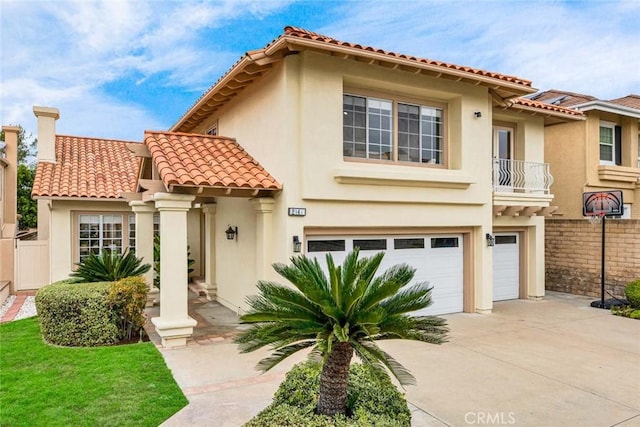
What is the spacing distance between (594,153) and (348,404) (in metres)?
16.9

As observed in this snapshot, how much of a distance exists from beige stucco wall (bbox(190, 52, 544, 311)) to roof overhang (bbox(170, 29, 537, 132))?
0.28 metres

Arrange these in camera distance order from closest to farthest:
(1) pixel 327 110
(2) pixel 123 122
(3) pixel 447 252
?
1. (1) pixel 327 110
2. (3) pixel 447 252
3. (2) pixel 123 122

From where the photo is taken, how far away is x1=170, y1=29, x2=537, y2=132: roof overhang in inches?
377

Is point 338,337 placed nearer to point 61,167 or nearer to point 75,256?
point 75,256

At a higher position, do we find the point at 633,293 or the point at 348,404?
the point at 348,404

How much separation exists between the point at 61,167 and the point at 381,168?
42.4 ft

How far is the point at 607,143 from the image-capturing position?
18250 millimetres

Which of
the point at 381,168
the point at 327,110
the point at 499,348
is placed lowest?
the point at 499,348

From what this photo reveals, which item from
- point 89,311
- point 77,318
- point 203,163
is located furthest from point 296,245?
point 77,318

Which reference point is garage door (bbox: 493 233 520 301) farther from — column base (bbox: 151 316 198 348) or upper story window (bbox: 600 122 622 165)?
column base (bbox: 151 316 198 348)

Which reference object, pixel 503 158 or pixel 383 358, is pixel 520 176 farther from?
pixel 383 358

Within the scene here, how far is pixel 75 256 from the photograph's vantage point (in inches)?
630

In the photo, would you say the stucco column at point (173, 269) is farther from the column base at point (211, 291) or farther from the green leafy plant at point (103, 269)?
the column base at point (211, 291)

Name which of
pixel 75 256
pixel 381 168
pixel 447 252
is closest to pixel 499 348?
pixel 447 252
